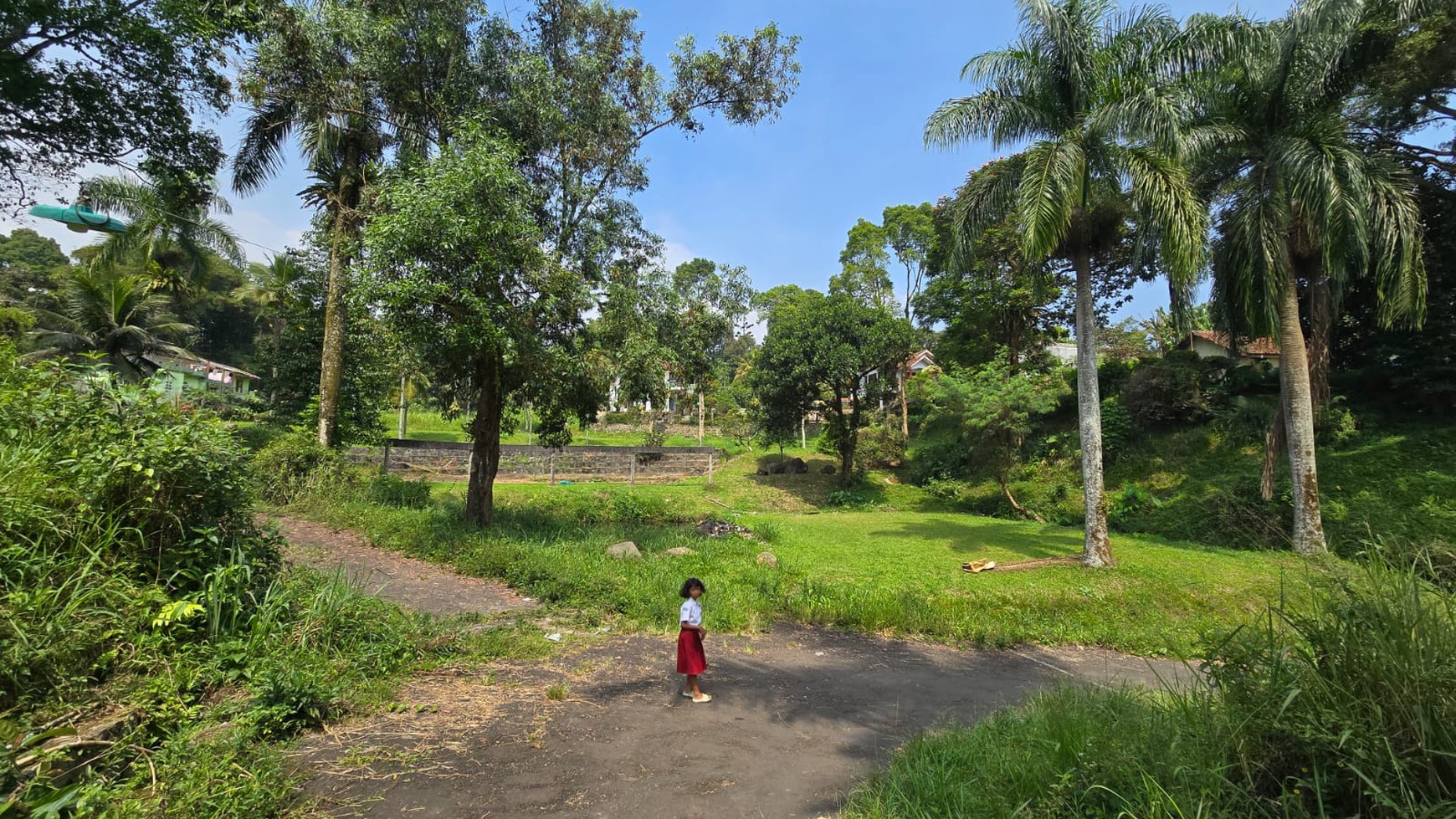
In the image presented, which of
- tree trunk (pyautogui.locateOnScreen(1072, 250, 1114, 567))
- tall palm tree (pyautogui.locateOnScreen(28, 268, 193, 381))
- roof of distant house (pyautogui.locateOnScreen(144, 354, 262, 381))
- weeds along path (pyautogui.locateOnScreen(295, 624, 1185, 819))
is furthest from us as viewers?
roof of distant house (pyautogui.locateOnScreen(144, 354, 262, 381))

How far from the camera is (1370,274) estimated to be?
50.7 ft

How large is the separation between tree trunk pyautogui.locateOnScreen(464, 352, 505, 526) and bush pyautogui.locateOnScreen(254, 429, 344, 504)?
5139mm

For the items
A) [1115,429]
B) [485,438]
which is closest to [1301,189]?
[1115,429]

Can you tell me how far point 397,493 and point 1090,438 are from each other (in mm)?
16120

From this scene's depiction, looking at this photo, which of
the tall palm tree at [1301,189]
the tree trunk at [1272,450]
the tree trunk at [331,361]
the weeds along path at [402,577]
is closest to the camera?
the weeds along path at [402,577]

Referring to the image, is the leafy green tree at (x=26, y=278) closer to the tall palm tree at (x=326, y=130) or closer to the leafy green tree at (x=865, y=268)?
the tall palm tree at (x=326, y=130)

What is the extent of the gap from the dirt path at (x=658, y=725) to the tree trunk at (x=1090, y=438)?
3581 millimetres

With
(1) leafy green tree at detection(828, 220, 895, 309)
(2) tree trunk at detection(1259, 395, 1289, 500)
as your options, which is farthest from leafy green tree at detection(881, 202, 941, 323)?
(2) tree trunk at detection(1259, 395, 1289, 500)

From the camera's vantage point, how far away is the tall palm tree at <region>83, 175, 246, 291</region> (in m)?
13.8

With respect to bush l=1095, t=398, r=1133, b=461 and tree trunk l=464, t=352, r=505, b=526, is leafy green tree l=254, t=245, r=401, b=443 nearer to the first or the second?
tree trunk l=464, t=352, r=505, b=526

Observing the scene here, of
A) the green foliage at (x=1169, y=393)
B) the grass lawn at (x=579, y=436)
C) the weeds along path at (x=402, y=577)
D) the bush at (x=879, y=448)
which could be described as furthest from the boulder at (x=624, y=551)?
the grass lawn at (x=579, y=436)

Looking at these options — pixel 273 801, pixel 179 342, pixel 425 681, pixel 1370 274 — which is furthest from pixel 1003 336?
pixel 179 342

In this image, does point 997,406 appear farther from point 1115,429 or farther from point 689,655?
point 689,655

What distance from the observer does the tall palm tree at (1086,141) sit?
10.6 m
